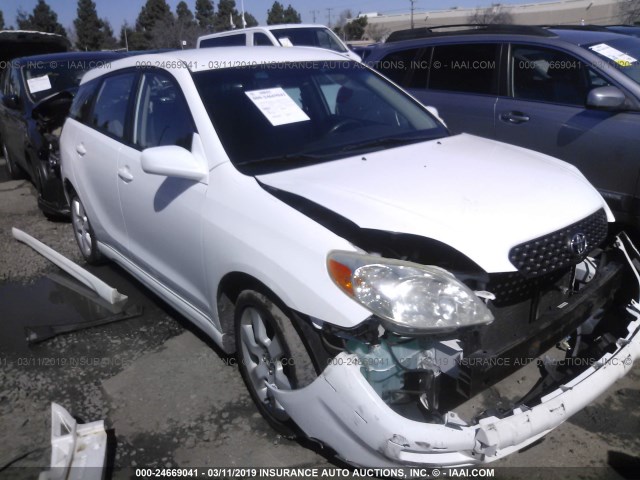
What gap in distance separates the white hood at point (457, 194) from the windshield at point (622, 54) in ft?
6.14

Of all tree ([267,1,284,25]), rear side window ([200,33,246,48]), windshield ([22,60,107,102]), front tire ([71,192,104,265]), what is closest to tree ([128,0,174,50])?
tree ([267,1,284,25])

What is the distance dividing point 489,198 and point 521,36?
10.2 feet

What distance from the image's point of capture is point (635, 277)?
269 cm

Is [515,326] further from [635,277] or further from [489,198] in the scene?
[635,277]

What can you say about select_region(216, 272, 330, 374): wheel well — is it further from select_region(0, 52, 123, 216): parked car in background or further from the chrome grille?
select_region(0, 52, 123, 216): parked car in background

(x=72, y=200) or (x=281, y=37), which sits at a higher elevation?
(x=281, y=37)

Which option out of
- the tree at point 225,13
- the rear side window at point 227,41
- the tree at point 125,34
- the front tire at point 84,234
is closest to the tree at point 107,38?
the tree at point 125,34

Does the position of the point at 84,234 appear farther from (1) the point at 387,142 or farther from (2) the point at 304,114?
(1) the point at 387,142

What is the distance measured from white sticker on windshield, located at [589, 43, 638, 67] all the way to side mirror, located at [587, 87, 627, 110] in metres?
0.41

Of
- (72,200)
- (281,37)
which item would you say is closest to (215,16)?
(281,37)

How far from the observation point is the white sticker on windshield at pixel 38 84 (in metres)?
6.71

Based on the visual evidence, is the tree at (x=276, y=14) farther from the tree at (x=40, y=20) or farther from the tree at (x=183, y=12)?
the tree at (x=40, y=20)

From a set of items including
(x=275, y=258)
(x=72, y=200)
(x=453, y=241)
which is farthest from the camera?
(x=72, y=200)

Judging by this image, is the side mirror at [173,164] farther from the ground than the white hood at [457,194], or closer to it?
farther from the ground
